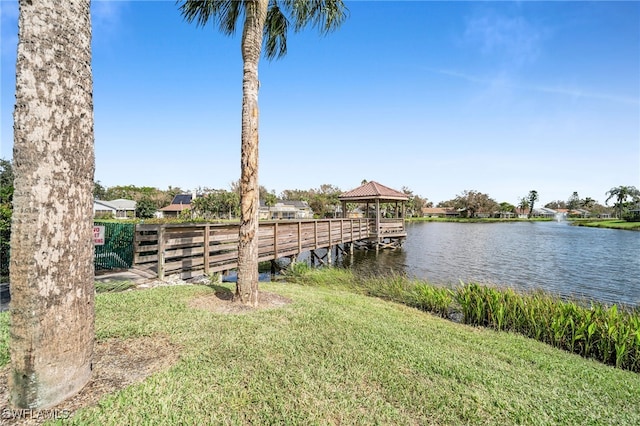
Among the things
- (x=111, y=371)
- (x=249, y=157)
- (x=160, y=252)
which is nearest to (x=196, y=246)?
(x=160, y=252)

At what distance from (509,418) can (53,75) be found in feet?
14.8

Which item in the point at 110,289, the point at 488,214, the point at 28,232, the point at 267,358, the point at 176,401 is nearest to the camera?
the point at 28,232

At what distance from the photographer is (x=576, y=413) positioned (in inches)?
106

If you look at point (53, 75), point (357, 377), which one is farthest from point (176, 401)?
point (53, 75)

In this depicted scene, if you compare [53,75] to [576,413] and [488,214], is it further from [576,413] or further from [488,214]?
[488,214]

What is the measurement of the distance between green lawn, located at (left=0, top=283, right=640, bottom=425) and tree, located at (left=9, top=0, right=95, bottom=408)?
0.52 metres

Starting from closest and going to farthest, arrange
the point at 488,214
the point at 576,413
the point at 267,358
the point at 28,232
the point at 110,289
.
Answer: the point at 28,232, the point at 576,413, the point at 267,358, the point at 110,289, the point at 488,214

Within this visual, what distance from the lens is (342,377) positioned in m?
2.90

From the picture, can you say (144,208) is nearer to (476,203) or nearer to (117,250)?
(117,250)

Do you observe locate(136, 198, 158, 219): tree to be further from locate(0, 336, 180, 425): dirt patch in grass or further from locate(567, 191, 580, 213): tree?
locate(567, 191, 580, 213): tree

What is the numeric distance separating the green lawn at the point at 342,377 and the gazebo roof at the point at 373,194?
608 inches

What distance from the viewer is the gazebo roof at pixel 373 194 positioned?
19867 millimetres

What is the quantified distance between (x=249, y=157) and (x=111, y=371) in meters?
3.44

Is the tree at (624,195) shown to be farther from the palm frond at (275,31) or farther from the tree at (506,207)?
the palm frond at (275,31)
